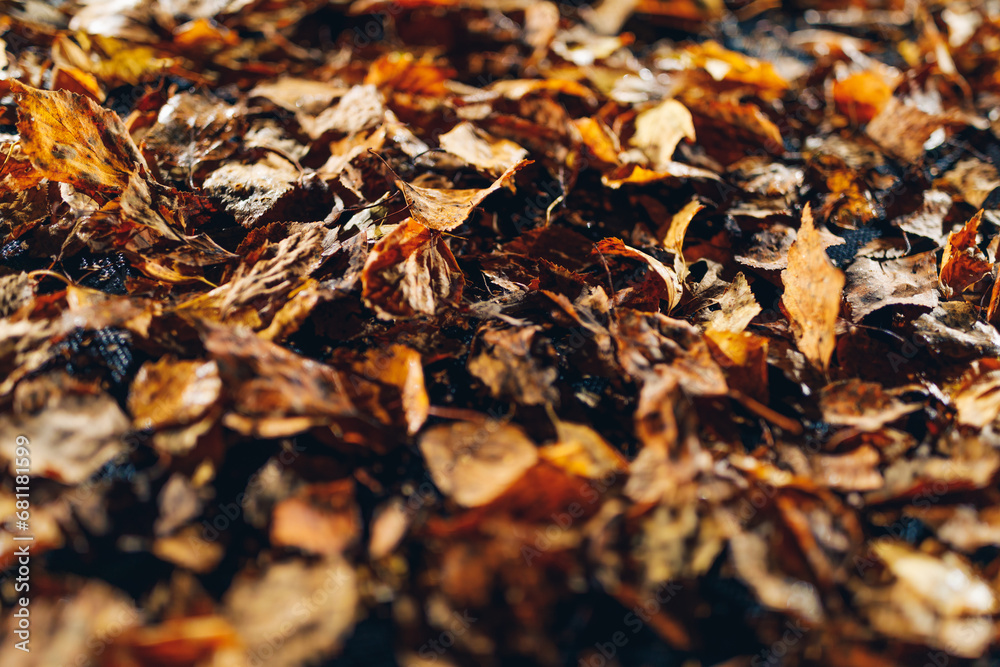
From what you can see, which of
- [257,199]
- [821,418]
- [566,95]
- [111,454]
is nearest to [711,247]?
[821,418]

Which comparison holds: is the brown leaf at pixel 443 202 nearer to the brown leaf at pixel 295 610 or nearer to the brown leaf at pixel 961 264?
the brown leaf at pixel 295 610

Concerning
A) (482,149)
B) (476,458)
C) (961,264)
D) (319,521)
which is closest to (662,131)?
(482,149)

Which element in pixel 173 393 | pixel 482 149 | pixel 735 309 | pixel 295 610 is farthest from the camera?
pixel 482 149

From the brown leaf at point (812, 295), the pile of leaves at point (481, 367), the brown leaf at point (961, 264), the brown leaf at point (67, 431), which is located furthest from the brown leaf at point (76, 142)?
the brown leaf at point (961, 264)

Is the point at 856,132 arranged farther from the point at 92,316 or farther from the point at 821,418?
the point at 92,316

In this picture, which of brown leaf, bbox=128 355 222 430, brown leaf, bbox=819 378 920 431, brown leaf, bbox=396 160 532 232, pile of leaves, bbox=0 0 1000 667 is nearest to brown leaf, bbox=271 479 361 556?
pile of leaves, bbox=0 0 1000 667

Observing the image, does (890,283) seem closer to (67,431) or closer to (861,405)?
(861,405)

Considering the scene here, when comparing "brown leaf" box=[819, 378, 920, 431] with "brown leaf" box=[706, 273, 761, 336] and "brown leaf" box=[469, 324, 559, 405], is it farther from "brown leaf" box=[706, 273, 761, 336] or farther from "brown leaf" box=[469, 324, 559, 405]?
"brown leaf" box=[469, 324, 559, 405]

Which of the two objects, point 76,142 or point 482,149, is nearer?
point 76,142
